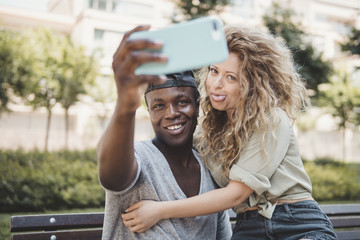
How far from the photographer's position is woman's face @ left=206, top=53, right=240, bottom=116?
2.02 meters

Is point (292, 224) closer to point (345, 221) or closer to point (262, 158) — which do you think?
point (262, 158)

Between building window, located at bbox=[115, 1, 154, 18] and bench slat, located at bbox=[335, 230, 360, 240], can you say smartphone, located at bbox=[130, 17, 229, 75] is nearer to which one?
bench slat, located at bbox=[335, 230, 360, 240]

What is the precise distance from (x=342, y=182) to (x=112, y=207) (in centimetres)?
1079

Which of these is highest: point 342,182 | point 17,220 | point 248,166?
point 248,166

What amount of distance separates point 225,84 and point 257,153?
1.26 ft

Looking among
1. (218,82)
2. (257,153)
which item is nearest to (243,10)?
(218,82)

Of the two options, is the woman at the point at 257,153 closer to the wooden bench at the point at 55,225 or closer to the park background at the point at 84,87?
the park background at the point at 84,87

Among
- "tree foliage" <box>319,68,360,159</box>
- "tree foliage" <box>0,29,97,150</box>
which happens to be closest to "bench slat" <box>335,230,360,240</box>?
"tree foliage" <box>0,29,97,150</box>

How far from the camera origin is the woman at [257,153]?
1.94 metres

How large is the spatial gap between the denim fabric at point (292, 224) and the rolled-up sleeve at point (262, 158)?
8.2 inches

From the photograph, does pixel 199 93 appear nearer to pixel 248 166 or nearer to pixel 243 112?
pixel 243 112

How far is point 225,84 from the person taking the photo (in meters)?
2.03

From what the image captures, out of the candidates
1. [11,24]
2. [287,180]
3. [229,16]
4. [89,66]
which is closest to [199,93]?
[287,180]

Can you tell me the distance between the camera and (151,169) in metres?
1.92
